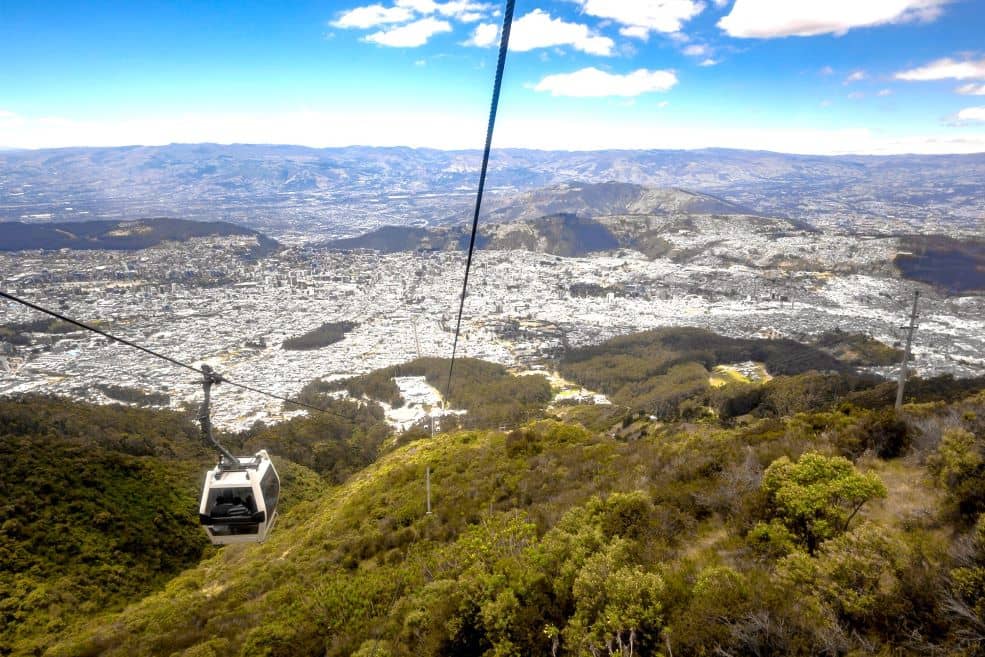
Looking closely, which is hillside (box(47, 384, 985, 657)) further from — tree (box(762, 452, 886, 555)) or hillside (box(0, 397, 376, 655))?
hillside (box(0, 397, 376, 655))

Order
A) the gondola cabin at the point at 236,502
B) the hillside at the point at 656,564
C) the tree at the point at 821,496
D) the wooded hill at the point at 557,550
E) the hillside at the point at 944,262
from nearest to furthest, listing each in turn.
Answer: the hillside at the point at 656,564, the wooded hill at the point at 557,550, the tree at the point at 821,496, the gondola cabin at the point at 236,502, the hillside at the point at 944,262

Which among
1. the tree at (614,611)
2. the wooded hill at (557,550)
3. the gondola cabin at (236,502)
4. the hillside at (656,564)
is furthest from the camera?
the gondola cabin at (236,502)

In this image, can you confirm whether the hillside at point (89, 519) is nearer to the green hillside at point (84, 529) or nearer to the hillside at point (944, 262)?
the green hillside at point (84, 529)

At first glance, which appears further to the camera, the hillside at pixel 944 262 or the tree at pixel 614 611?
the hillside at pixel 944 262

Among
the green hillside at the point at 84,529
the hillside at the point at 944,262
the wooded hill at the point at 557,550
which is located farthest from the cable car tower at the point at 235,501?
the hillside at the point at 944,262

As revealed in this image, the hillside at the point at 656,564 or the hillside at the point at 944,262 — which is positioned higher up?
the hillside at the point at 944,262

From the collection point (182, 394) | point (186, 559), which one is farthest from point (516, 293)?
point (186, 559)

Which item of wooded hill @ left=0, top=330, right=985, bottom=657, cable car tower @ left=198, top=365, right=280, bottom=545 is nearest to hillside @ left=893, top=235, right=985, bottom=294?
wooded hill @ left=0, top=330, right=985, bottom=657
